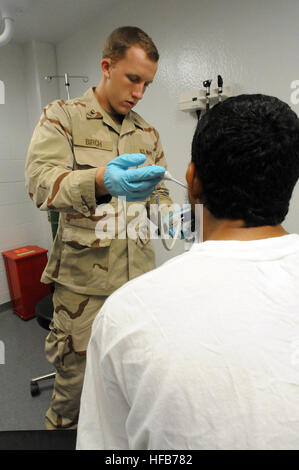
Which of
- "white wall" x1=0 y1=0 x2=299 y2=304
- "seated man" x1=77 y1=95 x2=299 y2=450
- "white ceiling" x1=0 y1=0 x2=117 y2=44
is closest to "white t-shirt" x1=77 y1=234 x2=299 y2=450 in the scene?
"seated man" x1=77 y1=95 x2=299 y2=450

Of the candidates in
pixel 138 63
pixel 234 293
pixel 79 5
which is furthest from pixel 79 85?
pixel 234 293

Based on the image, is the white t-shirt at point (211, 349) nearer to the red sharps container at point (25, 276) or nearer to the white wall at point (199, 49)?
the white wall at point (199, 49)

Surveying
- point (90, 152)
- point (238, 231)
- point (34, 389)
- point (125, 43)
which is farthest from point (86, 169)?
point (34, 389)

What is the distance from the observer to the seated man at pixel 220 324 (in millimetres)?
444

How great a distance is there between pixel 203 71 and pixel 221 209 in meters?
1.78

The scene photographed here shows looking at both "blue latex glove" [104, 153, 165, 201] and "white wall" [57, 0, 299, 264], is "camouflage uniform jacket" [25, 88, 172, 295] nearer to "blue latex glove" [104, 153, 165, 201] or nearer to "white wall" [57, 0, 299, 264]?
"blue latex glove" [104, 153, 165, 201]

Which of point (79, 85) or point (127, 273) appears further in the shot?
point (79, 85)

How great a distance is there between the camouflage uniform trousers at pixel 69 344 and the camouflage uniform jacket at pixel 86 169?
0.07 meters

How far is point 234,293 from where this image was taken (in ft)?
1.64

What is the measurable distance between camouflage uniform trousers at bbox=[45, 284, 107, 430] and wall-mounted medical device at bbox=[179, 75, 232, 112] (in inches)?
55.5

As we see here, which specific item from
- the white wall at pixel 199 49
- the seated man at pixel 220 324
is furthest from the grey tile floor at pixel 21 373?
the seated man at pixel 220 324

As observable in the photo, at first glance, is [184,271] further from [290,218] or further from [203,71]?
[203,71]

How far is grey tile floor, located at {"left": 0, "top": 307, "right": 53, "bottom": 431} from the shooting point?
180 centimetres

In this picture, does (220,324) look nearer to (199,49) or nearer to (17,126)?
(199,49)
